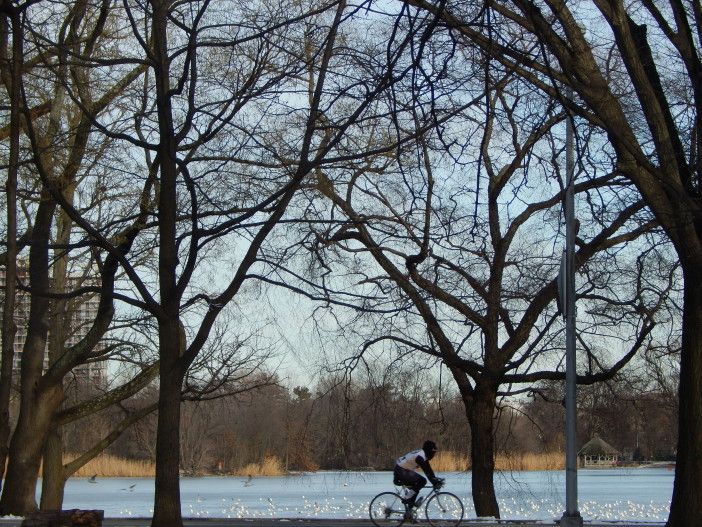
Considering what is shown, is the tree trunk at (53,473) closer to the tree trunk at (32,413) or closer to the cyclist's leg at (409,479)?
the tree trunk at (32,413)

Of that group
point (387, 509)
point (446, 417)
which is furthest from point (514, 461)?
point (387, 509)

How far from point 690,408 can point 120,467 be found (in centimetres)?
4719

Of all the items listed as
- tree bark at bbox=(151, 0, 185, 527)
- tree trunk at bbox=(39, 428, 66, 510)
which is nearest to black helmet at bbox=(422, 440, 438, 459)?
tree bark at bbox=(151, 0, 185, 527)

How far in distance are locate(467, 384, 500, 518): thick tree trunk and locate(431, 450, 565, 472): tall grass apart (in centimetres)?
121

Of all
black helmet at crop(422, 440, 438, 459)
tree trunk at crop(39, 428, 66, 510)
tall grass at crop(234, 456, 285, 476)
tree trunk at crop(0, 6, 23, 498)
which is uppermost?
tree trunk at crop(0, 6, 23, 498)

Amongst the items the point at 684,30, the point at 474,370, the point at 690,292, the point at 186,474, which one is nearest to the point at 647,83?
the point at 684,30

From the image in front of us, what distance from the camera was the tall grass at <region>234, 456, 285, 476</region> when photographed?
5703 cm

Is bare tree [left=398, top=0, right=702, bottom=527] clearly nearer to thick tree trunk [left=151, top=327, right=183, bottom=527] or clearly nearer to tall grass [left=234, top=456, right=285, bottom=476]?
thick tree trunk [left=151, top=327, right=183, bottom=527]

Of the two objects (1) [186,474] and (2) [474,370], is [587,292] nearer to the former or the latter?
(2) [474,370]

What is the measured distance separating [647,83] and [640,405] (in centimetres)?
1166

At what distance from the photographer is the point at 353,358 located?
22719 mm

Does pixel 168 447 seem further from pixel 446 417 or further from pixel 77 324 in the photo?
pixel 77 324

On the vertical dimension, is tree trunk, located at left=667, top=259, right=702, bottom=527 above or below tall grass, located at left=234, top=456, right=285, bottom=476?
above

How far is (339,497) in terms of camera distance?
1666 inches
